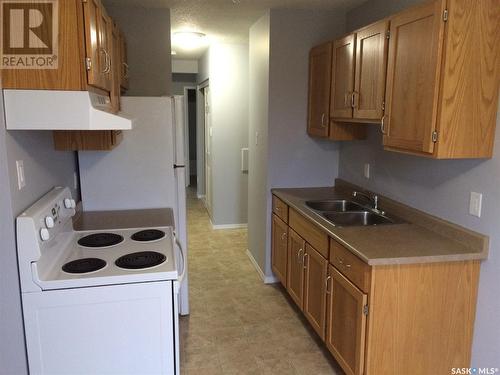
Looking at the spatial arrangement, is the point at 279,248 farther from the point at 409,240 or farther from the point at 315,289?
the point at 409,240

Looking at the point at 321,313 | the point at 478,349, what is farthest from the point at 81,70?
the point at 478,349

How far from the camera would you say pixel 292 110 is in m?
3.66

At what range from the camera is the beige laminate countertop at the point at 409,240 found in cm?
201

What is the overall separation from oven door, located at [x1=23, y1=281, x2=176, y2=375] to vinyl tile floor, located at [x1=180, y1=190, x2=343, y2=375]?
0.80 m

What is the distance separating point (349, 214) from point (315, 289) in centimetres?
61

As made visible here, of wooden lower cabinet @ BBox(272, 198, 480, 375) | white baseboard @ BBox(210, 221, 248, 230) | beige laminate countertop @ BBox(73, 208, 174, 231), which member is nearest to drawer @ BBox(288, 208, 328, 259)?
wooden lower cabinet @ BBox(272, 198, 480, 375)

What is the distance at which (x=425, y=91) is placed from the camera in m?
2.00

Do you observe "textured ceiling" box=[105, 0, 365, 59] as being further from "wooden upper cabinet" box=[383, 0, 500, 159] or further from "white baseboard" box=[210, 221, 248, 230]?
"white baseboard" box=[210, 221, 248, 230]

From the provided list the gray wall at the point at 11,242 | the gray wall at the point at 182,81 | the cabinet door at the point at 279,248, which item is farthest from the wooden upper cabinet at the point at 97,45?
the gray wall at the point at 182,81

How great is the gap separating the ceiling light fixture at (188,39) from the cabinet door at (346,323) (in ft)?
10.4

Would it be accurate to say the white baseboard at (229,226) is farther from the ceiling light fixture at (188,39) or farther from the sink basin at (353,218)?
the sink basin at (353,218)

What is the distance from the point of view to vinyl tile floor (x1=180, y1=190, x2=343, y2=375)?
2654 mm

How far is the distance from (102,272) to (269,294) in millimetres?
2078

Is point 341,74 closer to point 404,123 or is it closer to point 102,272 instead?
point 404,123
